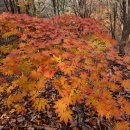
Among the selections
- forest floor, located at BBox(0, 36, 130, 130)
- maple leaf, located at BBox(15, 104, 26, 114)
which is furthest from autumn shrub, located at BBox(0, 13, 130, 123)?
forest floor, located at BBox(0, 36, 130, 130)

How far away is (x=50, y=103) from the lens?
5.91m

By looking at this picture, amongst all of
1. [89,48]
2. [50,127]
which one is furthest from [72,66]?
[50,127]

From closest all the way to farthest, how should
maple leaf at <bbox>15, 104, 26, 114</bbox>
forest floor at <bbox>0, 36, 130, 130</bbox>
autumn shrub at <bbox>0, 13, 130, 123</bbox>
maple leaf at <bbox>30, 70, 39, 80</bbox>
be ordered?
autumn shrub at <bbox>0, 13, 130, 123</bbox>
maple leaf at <bbox>30, 70, 39, 80</bbox>
forest floor at <bbox>0, 36, 130, 130</bbox>
maple leaf at <bbox>15, 104, 26, 114</bbox>

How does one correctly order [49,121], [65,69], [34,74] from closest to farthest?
[65,69] < [34,74] < [49,121]

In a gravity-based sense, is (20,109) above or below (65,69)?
below

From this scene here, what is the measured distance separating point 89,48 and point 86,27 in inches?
58.0

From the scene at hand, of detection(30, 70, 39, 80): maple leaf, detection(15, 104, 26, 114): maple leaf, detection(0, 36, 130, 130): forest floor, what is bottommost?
detection(0, 36, 130, 130): forest floor

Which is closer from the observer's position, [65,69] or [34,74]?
[65,69]

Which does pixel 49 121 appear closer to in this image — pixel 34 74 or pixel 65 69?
pixel 34 74

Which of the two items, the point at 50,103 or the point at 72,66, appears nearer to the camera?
the point at 72,66

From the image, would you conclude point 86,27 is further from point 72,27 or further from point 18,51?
point 18,51

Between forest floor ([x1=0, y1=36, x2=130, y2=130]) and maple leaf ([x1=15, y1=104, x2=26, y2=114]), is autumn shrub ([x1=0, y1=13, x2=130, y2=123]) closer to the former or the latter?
maple leaf ([x1=15, y1=104, x2=26, y2=114])

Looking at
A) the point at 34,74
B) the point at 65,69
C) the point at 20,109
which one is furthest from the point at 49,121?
the point at 65,69

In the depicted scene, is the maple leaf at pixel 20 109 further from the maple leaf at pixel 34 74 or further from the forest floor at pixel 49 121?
the maple leaf at pixel 34 74
